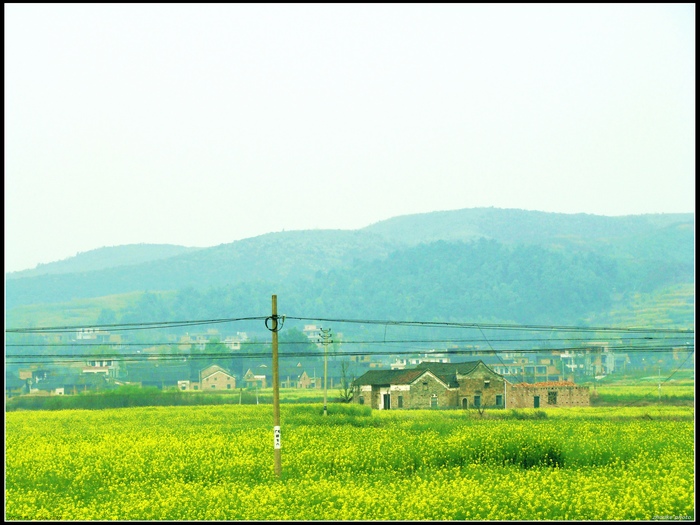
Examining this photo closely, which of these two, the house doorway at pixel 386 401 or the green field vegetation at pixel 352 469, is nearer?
the green field vegetation at pixel 352 469

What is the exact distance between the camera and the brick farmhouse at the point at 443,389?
67.2 m

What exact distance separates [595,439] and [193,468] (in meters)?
18.0

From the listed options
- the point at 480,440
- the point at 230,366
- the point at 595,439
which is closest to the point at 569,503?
the point at 480,440

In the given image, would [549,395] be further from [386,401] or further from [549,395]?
[386,401]

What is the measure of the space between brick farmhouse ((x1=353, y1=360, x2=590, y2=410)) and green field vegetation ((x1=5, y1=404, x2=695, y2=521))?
13.2 metres

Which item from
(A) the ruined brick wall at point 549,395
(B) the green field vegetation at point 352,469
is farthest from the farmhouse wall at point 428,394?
(B) the green field vegetation at point 352,469

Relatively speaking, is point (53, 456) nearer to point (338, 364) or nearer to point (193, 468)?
point (193, 468)

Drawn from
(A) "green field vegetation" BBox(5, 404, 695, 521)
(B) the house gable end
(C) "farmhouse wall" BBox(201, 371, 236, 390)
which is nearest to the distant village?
(B) the house gable end

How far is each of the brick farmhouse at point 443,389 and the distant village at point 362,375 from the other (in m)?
0.07

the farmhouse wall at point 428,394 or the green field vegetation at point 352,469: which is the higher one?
the farmhouse wall at point 428,394

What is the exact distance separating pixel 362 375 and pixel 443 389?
25.5 feet

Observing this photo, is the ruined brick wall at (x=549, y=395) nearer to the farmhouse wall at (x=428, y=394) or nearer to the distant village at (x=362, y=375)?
the distant village at (x=362, y=375)

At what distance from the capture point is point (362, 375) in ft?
240

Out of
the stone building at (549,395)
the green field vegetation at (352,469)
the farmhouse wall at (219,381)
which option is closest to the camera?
the green field vegetation at (352,469)
